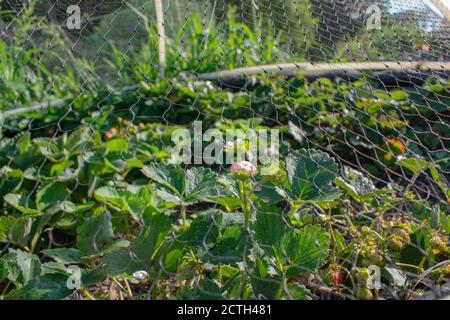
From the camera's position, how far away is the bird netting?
90 cm

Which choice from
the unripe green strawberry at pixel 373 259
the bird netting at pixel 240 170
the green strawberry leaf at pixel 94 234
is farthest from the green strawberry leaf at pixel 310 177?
the green strawberry leaf at pixel 94 234

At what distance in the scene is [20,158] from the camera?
1.48 m

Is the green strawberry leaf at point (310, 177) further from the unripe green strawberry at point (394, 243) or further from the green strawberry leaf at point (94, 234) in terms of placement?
the green strawberry leaf at point (94, 234)

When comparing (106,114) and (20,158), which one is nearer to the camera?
(20,158)

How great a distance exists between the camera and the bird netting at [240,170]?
35.3 inches

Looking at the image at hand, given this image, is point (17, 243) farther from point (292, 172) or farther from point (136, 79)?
point (136, 79)

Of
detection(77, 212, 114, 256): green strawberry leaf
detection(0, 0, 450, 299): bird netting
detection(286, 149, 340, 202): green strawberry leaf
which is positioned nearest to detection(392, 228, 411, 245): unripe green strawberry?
detection(0, 0, 450, 299): bird netting

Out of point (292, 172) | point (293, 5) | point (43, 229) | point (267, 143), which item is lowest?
point (43, 229)

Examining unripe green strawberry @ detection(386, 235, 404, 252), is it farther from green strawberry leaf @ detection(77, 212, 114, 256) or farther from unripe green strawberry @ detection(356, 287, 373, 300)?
Result: green strawberry leaf @ detection(77, 212, 114, 256)

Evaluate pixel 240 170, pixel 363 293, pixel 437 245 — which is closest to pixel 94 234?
pixel 240 170

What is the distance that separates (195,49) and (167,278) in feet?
5.47

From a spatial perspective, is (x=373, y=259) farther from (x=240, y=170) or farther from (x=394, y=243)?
(x=240, y=170)

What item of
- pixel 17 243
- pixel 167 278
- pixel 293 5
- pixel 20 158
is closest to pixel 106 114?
pixel 20 158

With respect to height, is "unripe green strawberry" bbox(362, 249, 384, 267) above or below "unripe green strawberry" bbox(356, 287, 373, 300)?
above
